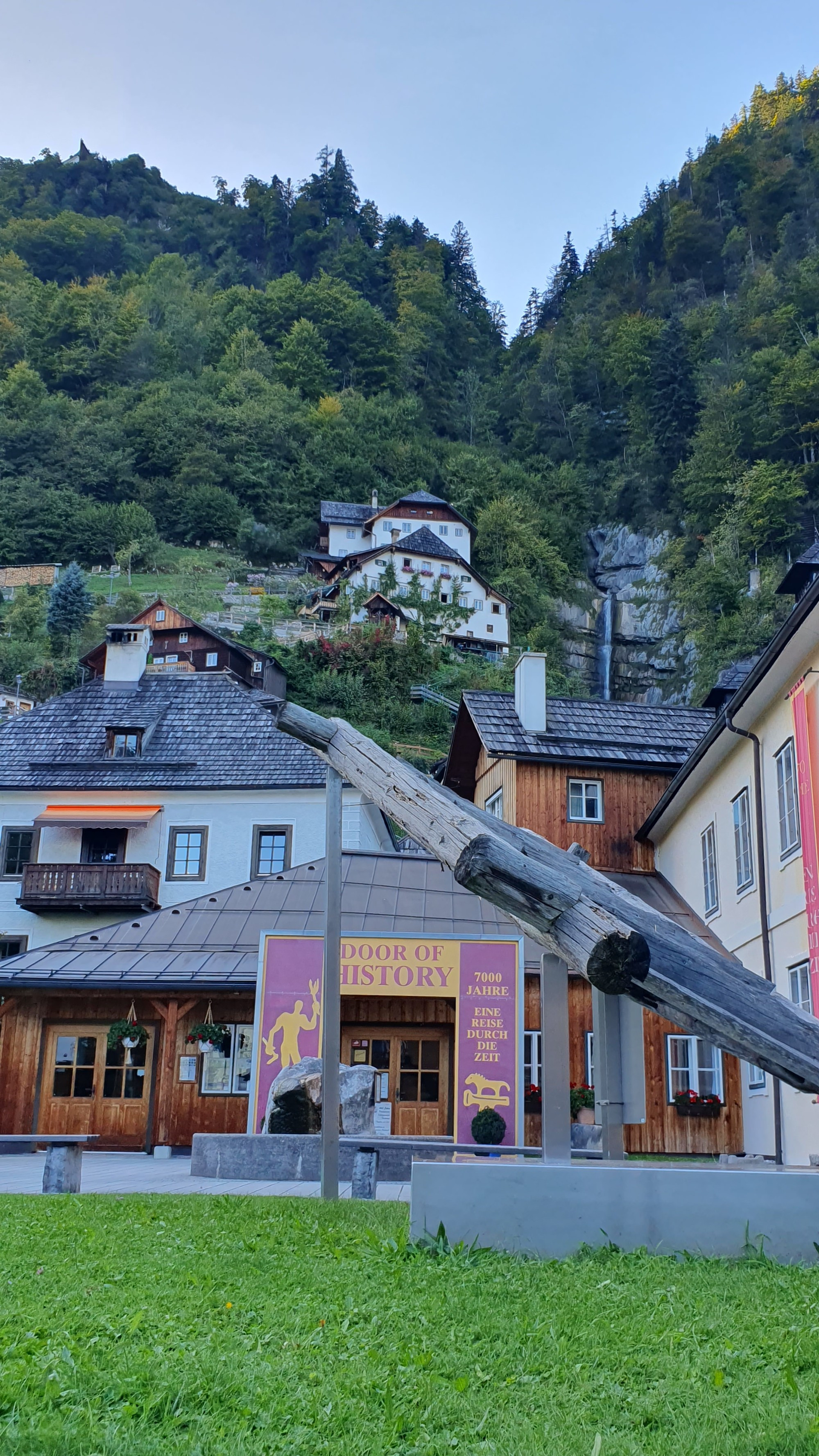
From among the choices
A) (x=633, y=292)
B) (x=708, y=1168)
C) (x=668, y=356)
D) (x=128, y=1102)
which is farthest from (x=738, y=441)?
(x=708, y=1168)

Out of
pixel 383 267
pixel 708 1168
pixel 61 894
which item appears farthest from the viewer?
pixel 383 267

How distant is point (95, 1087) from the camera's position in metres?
21.6

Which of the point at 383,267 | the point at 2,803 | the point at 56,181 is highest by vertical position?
the point at 56,181

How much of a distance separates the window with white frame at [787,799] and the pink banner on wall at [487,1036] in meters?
4.00

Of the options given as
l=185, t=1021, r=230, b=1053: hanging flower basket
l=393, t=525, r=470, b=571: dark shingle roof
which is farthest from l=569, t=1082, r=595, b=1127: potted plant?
l=393, t=525, r=470, b=571: dark shingle roof

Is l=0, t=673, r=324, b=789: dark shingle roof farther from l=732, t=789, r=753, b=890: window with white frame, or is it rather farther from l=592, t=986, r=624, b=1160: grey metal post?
l=592, t=986, r=624, b=1160: grey metal post

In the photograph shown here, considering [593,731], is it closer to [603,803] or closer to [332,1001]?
[603,803]

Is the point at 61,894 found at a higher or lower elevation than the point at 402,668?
lower

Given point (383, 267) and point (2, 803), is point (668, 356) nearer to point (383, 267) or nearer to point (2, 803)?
point (383, 267)

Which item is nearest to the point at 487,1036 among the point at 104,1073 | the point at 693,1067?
the point at 693,1067

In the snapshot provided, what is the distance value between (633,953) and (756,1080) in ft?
47.6

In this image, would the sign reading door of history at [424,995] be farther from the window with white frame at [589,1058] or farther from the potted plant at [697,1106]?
the potted plant at [697,1106]

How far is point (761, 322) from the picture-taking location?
8531 cm

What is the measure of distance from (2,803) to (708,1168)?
84.5ft
